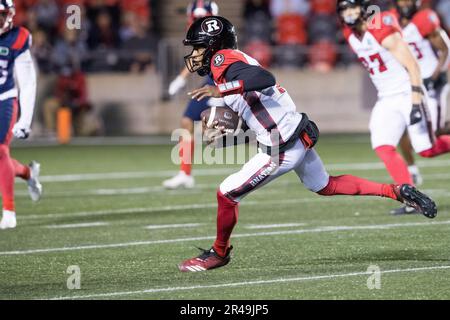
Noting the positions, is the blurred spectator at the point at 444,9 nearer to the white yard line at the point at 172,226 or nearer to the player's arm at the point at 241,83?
the white yard line at the point at 172,226

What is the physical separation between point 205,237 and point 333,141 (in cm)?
841

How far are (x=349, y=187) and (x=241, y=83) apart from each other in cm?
109

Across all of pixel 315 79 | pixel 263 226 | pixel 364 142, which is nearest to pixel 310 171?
pixel 263 226

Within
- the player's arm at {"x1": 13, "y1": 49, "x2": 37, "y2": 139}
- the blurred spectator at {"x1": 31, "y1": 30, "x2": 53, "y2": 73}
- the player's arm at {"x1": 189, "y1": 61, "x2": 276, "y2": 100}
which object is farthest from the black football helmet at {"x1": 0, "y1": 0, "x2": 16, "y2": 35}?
the blurred spectator at {"x1": 31, "y1": 30, "x2": 53, "y2": 73}

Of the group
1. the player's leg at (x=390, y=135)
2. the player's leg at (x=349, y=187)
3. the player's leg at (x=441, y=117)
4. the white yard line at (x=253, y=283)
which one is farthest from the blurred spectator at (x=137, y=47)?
the white yard line at (x=253, y=283)

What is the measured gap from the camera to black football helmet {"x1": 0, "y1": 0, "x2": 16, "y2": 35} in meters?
8.02

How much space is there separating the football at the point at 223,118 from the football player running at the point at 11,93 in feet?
8.00

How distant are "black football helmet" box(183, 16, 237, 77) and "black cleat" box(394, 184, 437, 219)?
1271mm

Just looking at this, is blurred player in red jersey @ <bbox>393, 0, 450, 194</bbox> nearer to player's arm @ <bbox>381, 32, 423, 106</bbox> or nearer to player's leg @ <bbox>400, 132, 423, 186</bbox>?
player's leg @ <bbox>400, 132, 423, 186</bbox>

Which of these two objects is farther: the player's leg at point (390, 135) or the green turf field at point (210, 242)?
the player's leg at point (390, 135)

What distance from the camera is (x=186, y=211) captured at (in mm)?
8977

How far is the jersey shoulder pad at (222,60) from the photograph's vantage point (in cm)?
600
